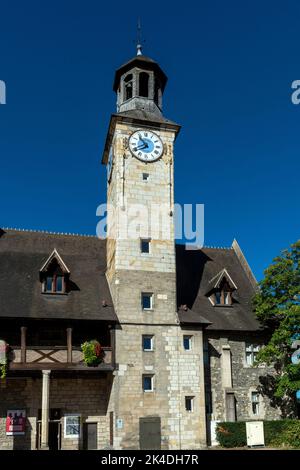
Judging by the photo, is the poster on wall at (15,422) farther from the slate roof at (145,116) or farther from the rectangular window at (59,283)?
the slate roof at (145,116)

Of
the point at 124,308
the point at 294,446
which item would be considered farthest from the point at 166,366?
the point at 294,446

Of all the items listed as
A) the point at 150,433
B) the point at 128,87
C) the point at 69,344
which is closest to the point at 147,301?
the point at 69,344

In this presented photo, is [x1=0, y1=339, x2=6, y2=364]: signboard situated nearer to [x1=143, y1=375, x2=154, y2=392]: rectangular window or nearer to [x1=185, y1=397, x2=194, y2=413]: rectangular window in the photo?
[x1=143, y1=375, x2=154, y2=392]: rectangular window

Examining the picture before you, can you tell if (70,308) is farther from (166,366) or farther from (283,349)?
(283,349)

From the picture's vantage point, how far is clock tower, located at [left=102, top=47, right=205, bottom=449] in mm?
24359

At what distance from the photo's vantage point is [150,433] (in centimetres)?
2402

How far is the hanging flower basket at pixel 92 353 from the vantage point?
950 inches

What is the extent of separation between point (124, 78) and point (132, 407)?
60.5ft

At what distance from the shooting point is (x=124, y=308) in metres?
25.7

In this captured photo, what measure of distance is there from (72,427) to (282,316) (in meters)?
11.9

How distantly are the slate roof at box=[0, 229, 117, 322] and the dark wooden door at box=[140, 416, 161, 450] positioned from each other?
5.02 meters

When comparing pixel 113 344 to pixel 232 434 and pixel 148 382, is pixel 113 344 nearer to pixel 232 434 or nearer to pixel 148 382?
pixel 148 382

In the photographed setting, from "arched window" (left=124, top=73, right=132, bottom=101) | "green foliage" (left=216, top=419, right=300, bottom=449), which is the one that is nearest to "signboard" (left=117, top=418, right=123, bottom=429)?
"green foliage" (left=216, top=419, right=300, bottom=449)

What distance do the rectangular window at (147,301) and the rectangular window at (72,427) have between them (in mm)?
6240
